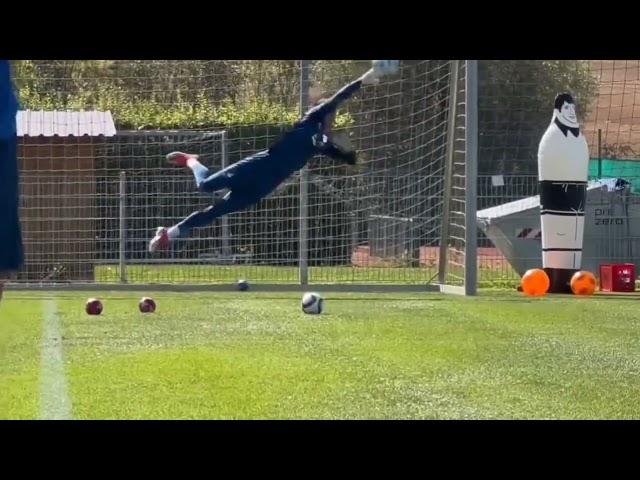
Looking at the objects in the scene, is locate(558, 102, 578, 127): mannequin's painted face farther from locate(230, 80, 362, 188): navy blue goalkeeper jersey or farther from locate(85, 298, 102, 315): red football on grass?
locate(85, 298, 102, 315): red football on grass

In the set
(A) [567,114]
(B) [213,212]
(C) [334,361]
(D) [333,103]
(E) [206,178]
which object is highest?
(A) [567,114]

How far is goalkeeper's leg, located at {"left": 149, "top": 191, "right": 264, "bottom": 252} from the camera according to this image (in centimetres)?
848

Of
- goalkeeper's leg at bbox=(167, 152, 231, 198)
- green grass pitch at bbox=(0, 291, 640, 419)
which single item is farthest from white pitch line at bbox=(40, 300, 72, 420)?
goalkeeper's leg at bbox=(167, 152, 231, 198)

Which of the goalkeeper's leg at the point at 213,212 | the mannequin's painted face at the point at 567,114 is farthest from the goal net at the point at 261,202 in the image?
the goalkeeper's leg at the point at 213,212

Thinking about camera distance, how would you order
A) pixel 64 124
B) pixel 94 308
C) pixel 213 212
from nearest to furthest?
1. pixel 213 212
2. pixel 94 308
3. pixel 64 124

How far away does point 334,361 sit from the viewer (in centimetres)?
664

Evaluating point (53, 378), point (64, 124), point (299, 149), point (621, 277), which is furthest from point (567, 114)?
point (53, 378)

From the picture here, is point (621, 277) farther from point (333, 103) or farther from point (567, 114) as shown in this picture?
point (333, 103)

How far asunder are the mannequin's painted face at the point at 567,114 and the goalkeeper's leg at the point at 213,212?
4662 millimetres

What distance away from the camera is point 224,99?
1576cm

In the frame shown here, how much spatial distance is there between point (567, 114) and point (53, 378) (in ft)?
24.9

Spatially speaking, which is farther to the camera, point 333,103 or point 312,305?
point 312,305

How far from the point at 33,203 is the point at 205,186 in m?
6.44
